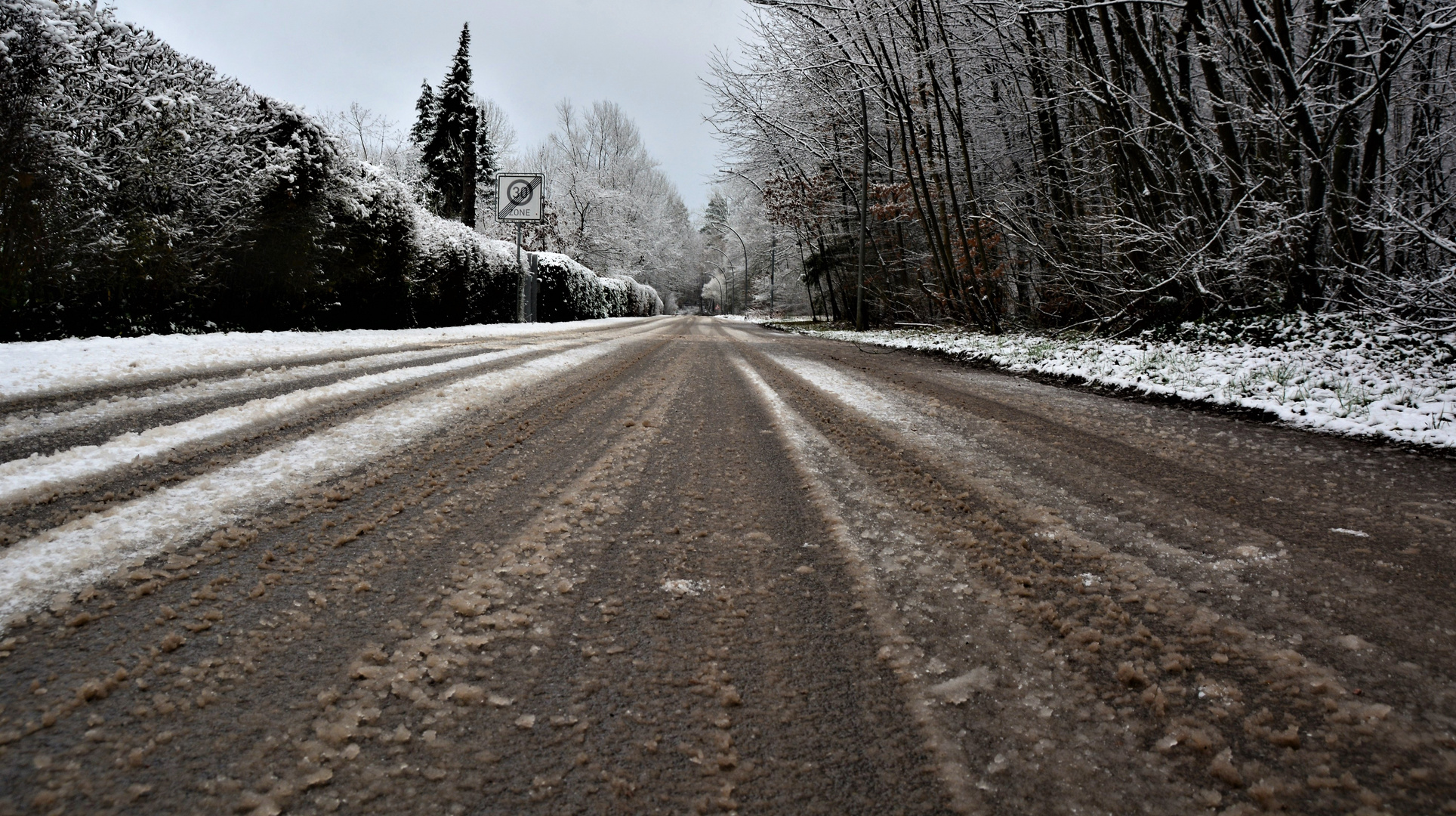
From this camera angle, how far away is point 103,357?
160 inches

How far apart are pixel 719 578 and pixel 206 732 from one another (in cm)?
87

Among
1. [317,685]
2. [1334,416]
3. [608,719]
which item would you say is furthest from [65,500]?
[1334,416]

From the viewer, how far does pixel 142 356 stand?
4.23m

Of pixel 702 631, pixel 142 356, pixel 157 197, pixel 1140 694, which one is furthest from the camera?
pixel 157 197

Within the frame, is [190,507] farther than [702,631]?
Yes

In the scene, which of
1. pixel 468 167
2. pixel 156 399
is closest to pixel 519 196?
pixel 468 167

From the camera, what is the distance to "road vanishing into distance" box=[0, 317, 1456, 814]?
0.79m

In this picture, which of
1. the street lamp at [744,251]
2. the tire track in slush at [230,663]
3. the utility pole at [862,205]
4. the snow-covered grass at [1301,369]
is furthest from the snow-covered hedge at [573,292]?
the tire track in slush at [230,663]

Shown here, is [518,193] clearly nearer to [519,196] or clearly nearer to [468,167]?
[519,196]

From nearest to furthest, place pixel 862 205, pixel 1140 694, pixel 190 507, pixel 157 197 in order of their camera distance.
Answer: pixel 1140 694 < pixel 190 507 < pixel 157 197 < pixel 862 205

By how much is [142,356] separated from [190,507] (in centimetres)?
368

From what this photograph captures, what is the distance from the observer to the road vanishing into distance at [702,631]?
2.60 ft

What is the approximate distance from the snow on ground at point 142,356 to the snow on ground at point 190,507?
70.2 inches

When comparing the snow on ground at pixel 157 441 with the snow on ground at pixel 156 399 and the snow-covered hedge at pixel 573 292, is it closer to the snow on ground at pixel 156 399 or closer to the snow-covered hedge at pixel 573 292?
the snow on ground at pixel 156 399
